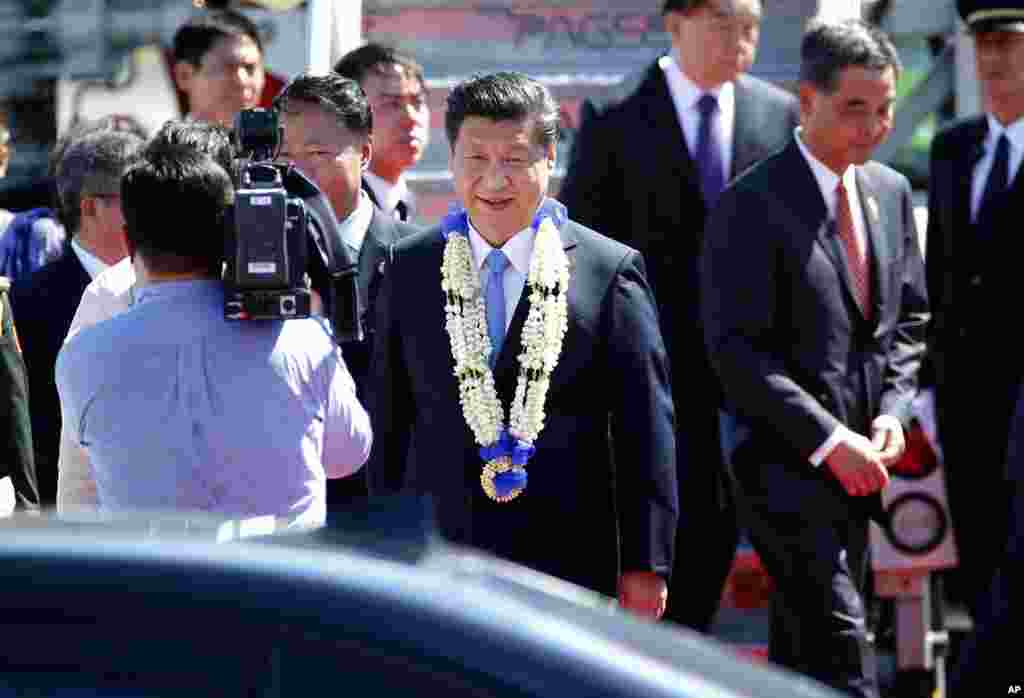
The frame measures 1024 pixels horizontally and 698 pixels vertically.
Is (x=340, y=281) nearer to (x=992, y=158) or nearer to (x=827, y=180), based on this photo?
(x=827, y=180)

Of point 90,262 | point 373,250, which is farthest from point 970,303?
point 90,262

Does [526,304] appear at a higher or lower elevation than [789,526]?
higher

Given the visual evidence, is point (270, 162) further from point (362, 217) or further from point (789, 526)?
point (789, 526)

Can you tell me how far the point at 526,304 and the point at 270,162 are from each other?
2.85 feet

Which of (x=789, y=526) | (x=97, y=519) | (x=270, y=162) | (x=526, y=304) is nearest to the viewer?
(x=97, y=519)

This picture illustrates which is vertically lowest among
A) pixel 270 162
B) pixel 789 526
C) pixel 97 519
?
pixel 789 526

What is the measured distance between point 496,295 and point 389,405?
0.35 meters

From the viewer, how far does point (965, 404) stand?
7133mm

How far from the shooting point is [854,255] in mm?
6305

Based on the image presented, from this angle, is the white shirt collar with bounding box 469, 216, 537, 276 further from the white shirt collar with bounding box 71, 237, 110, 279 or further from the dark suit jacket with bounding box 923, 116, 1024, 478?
the dark suit jacket with bounding box 923, 116, 1024, 478

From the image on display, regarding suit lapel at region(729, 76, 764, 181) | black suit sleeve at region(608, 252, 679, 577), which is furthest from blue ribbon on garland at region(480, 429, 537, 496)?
suit lapel at region(729, 76, 764, 181)

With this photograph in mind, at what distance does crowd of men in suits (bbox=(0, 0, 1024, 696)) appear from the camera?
4164mm

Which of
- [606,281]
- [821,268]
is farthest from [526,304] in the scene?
[821,268]

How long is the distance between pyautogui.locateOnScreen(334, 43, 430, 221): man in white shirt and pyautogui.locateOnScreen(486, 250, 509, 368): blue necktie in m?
1.60
